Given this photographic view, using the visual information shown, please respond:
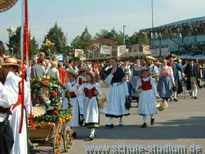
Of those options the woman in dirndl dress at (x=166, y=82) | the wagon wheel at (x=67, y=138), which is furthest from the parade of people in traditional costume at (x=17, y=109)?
the woman in dirndl dress at (x=166, y=82)

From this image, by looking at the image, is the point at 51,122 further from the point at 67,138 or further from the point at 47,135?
the point at 67,138

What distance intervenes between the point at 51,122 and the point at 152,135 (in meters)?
3.17

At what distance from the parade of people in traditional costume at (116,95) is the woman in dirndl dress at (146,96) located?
17.2 inches

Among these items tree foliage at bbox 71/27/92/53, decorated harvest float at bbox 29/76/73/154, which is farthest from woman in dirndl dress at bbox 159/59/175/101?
tree foliage at bbox 71/27/92/53

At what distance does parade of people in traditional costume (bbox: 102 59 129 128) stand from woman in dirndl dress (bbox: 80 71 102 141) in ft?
5.70

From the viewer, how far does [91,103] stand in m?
9.72

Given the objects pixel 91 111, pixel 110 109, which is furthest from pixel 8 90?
pixel 110 109

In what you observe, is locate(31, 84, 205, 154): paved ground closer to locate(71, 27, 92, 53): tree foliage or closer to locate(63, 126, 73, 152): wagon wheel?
locate(63, 126, 73, 152): wagon wheel

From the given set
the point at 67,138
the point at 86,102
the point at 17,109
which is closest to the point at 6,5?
the point at 86,102

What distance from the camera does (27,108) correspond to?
607cm

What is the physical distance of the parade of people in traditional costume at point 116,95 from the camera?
1167 cm

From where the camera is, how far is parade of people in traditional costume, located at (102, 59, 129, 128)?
11.7 meters

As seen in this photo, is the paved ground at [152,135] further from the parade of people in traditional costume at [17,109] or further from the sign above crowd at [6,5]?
the sign above crowd at [6,5]

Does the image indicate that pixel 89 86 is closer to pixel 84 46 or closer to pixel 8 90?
pixel 8 90
